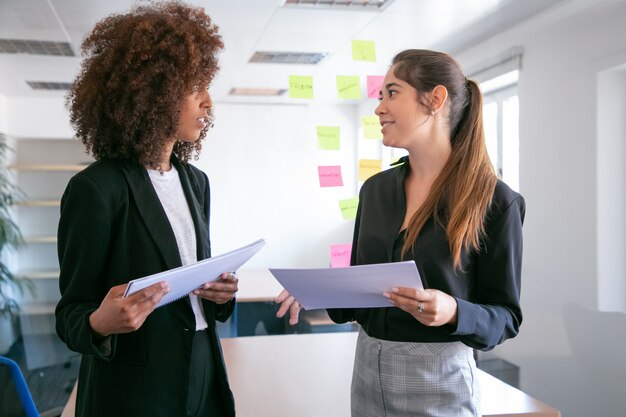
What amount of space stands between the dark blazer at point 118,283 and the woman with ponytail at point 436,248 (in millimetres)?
408

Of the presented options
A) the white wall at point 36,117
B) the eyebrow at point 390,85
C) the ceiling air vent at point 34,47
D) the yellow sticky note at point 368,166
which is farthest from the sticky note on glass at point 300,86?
the eyebrow at point 390,85

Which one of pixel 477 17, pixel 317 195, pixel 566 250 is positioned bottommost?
pixel 566 250

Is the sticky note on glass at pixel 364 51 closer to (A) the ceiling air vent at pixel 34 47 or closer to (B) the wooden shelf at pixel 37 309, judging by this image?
(A) the ceiling air vent at pixel 34 47

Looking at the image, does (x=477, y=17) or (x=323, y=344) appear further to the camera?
(x=477, y=17)

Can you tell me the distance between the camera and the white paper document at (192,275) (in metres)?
1.01

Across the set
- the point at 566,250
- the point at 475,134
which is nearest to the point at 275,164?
the point at 566,250

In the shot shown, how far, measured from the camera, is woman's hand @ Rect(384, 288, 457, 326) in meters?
1.19

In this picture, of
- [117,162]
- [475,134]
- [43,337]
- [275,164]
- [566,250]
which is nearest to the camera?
[117,162]

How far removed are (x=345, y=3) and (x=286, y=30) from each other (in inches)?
18.4

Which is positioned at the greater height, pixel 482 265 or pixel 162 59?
pixel 162 59

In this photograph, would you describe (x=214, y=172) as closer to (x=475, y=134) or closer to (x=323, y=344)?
(x=323, y=344)

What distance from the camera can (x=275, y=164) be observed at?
385 cm

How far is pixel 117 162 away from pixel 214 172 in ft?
8.03

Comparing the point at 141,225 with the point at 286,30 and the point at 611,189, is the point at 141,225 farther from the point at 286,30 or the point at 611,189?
the point at 286,30
